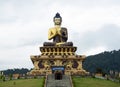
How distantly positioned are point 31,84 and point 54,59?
11.9m

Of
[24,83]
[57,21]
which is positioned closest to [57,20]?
[57,21]

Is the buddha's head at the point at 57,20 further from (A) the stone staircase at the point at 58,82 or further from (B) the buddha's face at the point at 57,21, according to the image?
(A) the stone staircase at the point at 58,82

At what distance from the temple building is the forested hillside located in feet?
107

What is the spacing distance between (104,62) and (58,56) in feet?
151

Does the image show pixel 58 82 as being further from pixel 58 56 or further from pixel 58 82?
pixel 58 56

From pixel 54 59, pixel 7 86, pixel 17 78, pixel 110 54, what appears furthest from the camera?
pixel 110 54

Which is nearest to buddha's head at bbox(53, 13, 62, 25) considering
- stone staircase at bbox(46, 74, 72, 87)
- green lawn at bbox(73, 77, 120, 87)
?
green lawn at bbox(73, 77, 120, 87)

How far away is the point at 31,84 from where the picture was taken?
41656 mm

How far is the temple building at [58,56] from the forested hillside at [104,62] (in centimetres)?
3254

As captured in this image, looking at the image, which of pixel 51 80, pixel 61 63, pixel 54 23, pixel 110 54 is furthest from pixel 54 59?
pixel 110 54

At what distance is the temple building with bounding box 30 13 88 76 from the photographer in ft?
174

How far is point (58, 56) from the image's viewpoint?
53.5m

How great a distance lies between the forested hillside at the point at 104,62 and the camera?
304ft

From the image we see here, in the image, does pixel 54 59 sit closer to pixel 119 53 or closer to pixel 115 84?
pixel 115 84
